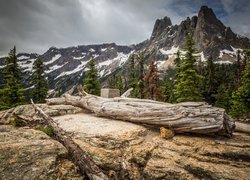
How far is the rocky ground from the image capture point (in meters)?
4.60

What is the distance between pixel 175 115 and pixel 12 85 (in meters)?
22.3

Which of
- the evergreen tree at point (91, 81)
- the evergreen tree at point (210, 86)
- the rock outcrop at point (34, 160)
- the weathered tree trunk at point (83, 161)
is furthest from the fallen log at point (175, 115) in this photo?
the evergreen tree at point (210, 86)

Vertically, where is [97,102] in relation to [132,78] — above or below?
below

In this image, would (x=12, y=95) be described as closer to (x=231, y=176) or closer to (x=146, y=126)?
(x=146, y=126)

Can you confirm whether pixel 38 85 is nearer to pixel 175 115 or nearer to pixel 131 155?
pixel 131 155

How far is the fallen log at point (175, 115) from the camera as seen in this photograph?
6062 millimetres

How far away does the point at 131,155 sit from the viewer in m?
5.68

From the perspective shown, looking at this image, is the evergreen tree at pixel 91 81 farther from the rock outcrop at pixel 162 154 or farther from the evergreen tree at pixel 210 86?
the evergreen tree at pixel 210 86

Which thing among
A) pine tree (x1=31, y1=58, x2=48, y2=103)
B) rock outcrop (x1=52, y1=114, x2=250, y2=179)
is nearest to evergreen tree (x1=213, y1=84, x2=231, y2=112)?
rock outcrop (x1=52, y1=114, x2=250, y2=179)

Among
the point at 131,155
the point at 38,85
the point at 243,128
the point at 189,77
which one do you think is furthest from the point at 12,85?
the point at 243,128

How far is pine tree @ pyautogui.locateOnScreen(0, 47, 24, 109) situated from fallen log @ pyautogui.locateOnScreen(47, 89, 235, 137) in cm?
1756

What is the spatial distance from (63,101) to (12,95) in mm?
13103

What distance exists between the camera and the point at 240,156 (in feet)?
16.4

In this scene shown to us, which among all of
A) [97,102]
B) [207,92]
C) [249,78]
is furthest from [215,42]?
[97,102]
